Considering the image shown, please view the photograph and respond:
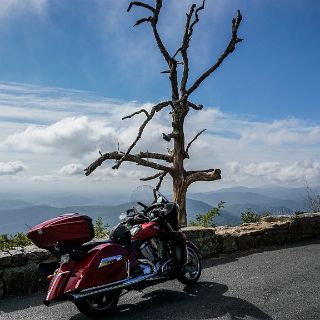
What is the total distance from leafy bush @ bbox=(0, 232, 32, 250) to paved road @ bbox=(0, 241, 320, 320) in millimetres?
1908

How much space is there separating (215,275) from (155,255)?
1.64 meters

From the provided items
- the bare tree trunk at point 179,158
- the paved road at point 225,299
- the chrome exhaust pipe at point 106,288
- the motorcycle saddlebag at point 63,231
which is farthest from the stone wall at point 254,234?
the motorcycle saddlebag at point 63,231

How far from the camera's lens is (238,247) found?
9.29 meters

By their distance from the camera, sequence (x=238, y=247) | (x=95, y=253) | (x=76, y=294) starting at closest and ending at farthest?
(x=76, y=294)
(x=95, y=253)
(x=238, y=247)

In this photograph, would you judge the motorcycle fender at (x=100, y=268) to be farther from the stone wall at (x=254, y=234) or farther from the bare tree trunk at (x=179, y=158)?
the bare tree trunk at (x=179, y=158)

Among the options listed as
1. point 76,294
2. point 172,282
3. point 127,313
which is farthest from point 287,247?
point 76,294

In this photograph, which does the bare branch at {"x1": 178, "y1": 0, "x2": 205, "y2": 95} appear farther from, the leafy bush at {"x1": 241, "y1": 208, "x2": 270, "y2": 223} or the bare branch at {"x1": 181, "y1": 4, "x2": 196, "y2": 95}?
the leafy bush at {"x1": 241, "y1": 208, "x2": 270, "y2": 223}

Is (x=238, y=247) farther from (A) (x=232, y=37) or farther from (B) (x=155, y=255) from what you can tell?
(A) (x=232, y=37)

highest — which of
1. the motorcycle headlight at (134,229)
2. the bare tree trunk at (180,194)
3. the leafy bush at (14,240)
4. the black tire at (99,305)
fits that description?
the bare tree trunk at (180,194)

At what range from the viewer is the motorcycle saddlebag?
16.0ft

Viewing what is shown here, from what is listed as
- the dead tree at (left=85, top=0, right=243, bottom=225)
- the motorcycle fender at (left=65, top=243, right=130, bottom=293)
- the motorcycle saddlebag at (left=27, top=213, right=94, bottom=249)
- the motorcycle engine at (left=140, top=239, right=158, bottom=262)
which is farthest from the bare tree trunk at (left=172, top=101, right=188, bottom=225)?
the motorcycle saddlebag at (left=27, top=213, right=94, bottom=249)

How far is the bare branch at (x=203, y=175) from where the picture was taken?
46.0ft

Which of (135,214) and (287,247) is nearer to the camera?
(135,214)

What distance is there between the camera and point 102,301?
5.34 meters
